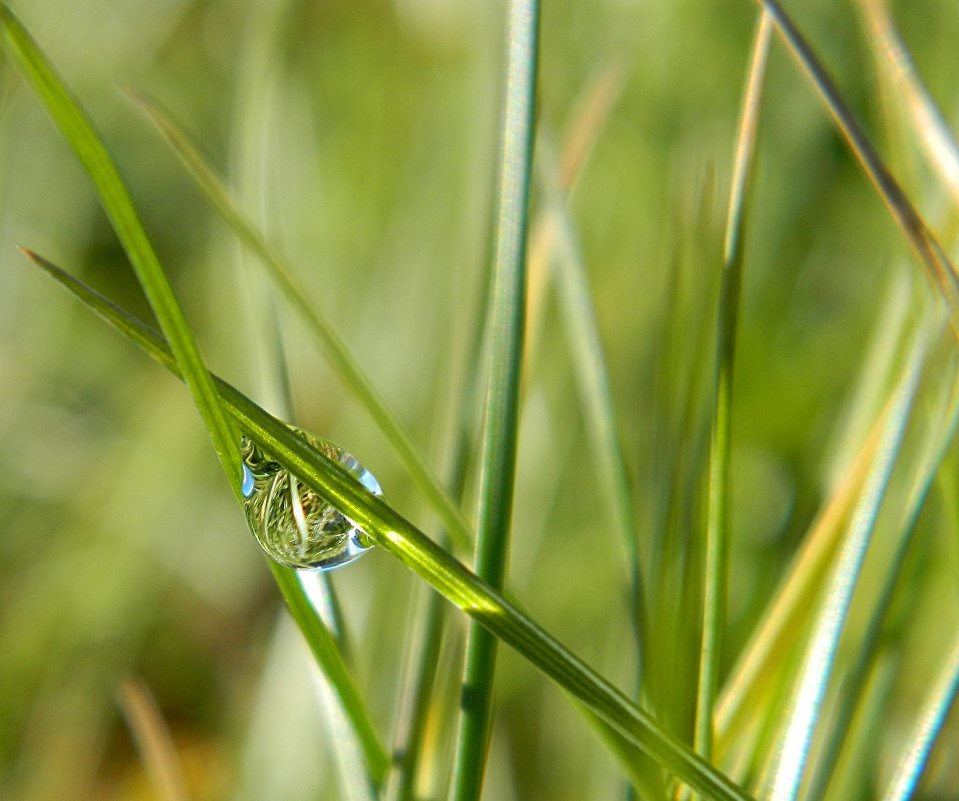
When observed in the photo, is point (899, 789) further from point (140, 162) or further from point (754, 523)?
point (140, 162)

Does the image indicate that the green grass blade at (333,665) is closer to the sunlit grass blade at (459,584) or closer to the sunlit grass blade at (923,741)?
the sunlit grass blade at (459,584)

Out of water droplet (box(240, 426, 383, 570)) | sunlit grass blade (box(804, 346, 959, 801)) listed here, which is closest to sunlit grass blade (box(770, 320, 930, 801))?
sunlit grass blade (box(804, 346, 959, 801))

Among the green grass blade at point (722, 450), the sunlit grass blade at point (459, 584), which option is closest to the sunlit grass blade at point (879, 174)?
the green grass blade at point (722, 450)

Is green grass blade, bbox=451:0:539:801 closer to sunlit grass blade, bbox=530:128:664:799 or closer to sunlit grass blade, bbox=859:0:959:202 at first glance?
sunlit grass blade, bbox=530:128:664:799

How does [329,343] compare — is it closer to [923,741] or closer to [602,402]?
[602,402]

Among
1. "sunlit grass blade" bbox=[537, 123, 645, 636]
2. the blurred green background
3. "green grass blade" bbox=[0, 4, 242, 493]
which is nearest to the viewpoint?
"green grass blade" bbox=[0, 4, 242, 493]

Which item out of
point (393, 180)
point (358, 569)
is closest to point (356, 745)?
point (358, 569)
